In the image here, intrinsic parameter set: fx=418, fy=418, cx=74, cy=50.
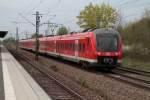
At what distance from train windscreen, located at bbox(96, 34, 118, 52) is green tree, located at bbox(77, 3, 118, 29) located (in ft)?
147

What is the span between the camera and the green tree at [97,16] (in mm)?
72731

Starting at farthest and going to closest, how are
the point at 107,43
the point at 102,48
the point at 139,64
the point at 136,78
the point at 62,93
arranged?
the point at 139,64 < the point at 107,43 < the point at 102,48 < the point at 136,78 < the point at 62,93

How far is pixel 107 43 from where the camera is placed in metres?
26.4

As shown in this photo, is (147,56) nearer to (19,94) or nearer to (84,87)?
(84,87)

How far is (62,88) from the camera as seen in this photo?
17828 millimetres

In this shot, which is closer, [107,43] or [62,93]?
[62,93]

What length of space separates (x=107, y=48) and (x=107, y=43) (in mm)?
329

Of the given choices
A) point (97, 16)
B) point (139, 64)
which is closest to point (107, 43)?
point (139, 64)

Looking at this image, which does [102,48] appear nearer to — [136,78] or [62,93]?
[136,78]

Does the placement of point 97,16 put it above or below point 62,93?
above

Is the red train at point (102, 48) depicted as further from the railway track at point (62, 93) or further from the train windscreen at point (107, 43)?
the railway track at point (62, 93)

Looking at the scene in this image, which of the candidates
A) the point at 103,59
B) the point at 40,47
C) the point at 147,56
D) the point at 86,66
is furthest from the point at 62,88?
the point at 40,47

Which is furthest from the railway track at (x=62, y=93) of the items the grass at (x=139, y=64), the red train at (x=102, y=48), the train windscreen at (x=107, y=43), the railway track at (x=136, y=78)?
the grass at (x=139, y=64)

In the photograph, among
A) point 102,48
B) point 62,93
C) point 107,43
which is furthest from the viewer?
point 107,43
